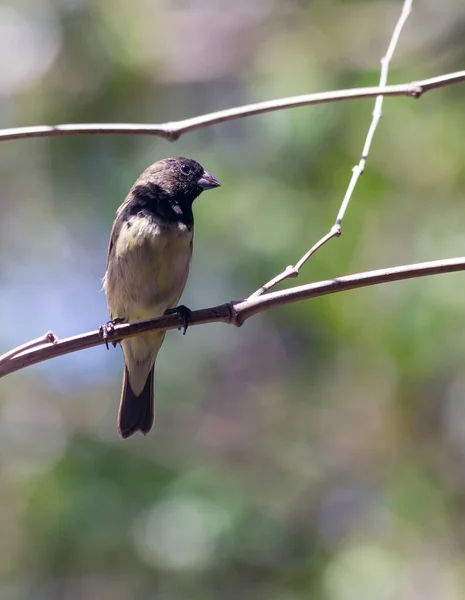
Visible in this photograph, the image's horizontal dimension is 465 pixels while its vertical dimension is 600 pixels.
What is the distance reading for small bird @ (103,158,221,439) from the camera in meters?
4.33

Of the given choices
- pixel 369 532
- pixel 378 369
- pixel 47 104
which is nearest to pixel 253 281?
pixel 378 369

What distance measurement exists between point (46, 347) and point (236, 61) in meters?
5.96

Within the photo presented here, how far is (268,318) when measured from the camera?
8.04 metres

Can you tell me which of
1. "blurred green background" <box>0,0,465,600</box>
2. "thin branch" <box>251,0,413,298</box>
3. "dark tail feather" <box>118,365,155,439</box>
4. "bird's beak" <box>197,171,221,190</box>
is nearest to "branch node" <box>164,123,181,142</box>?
"thin branch" <box>251,0,413,298</box>

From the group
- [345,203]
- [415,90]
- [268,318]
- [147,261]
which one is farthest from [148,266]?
[268,318]

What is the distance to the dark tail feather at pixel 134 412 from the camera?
4.47 metres

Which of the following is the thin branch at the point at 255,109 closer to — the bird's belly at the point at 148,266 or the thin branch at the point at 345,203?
the thin branch at the point at 345,203

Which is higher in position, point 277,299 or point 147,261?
point 147,261

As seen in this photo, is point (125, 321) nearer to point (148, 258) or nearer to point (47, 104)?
point (148, 258)

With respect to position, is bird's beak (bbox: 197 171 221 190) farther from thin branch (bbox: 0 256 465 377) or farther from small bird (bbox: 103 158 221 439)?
thin branch (bbox: 0 256 465 377)

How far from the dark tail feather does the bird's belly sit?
430 mm

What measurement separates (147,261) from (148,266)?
3 centimetres

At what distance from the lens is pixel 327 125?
5.96 m

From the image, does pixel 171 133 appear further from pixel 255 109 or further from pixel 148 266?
pixel 148 266
